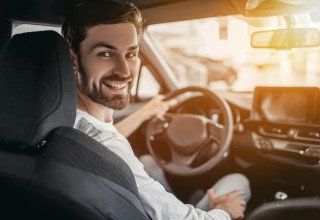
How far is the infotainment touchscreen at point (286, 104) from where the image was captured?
268cm

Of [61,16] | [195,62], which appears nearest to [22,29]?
[61,16]

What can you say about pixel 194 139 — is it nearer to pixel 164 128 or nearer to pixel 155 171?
pixel 164 128

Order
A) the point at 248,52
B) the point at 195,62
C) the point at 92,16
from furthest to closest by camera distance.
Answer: the point at 195,62, the point at 248,52, the point at 92,16

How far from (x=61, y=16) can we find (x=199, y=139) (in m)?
1.28

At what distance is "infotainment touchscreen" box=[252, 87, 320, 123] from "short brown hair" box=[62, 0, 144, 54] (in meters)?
1.20

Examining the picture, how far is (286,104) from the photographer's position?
2.82 m

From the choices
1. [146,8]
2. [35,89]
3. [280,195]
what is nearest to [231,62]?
[280,195]

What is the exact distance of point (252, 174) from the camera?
3.06 m

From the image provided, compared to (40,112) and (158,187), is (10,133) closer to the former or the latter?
(40,112)

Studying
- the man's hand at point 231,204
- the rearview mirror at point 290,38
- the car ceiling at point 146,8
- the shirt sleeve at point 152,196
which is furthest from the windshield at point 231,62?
the shirt sleeve at point 152,196

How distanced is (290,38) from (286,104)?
0.58 m

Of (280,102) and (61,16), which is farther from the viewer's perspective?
(280,102)

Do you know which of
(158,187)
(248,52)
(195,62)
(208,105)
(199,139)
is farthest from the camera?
(195,62)

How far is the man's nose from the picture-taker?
1.99 metres
